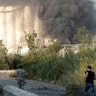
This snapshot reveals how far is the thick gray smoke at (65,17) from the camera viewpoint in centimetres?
5426

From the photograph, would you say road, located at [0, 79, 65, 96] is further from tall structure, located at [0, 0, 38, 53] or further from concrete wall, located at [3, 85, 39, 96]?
tall structure, located at [0, 0, 38, 53]

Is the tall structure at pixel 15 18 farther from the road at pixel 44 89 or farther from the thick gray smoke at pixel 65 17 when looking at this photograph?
the road at pixel 44 89

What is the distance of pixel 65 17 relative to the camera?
55156 millimetres

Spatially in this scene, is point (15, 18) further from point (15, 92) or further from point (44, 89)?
point (15, 92)

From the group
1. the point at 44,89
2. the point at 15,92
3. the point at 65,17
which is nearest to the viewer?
the point at 15,92

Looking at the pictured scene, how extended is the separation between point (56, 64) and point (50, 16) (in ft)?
98.0

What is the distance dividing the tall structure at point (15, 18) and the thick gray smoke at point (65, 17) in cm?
277

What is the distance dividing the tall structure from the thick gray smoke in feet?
9.07

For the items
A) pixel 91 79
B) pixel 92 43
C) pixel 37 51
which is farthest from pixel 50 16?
pixel 91 79

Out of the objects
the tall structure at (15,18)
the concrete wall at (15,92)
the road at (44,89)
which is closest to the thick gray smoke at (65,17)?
the tall structure at (15,18)

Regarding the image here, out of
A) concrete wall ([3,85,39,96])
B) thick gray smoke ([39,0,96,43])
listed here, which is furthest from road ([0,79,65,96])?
thick gray smoke ([39,0,96,43])

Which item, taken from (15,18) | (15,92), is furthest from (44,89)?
(15,18)

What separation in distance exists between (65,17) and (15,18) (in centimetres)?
1134

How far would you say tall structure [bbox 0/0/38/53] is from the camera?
62.6 metres
